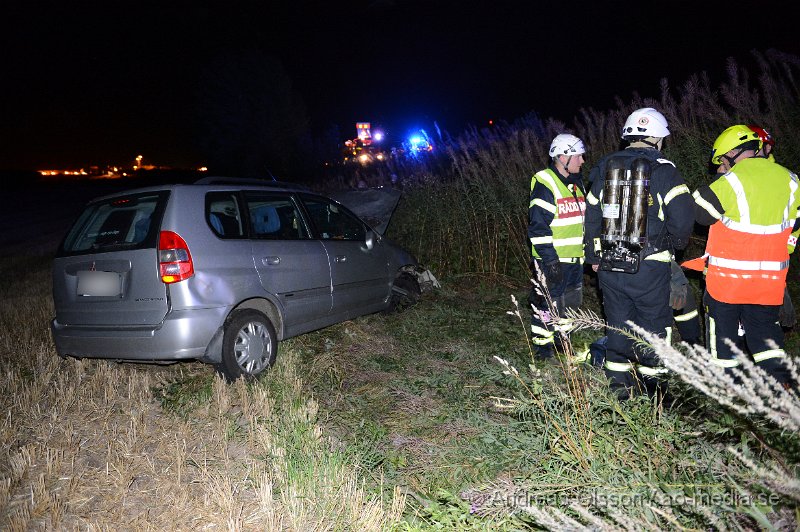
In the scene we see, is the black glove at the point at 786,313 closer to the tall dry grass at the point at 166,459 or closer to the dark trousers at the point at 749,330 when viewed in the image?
the dark trousers at the point at 749,330

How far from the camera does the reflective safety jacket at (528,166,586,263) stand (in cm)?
462

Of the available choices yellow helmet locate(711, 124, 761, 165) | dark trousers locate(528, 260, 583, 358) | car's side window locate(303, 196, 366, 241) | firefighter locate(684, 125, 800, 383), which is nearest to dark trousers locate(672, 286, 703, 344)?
firefighter locate(684, 125, 800, 383)

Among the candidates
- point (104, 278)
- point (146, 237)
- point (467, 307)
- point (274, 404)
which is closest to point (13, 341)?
point (104, 278)

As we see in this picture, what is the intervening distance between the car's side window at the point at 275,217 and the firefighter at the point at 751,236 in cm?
333

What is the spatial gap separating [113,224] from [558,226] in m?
3.66

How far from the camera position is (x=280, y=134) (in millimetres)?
38281

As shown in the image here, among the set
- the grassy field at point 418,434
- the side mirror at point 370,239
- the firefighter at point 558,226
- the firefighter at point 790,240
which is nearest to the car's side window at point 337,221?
the side mirror at point 370,239

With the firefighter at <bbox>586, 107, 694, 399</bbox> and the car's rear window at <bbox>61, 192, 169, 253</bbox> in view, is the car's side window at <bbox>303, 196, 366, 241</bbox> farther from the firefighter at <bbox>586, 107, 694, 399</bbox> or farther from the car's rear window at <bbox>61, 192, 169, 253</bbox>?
the firefighter at <bbox>586, 107, 694, 399</bbox>

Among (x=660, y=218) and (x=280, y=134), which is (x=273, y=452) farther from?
(x=280, y=134)

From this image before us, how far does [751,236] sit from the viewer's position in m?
3.56

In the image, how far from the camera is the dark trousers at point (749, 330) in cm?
358

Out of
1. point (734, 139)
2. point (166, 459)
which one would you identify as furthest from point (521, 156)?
point (166, 459)

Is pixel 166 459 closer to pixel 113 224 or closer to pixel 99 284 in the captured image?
pixel 99 284

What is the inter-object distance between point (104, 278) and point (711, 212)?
172 inches
